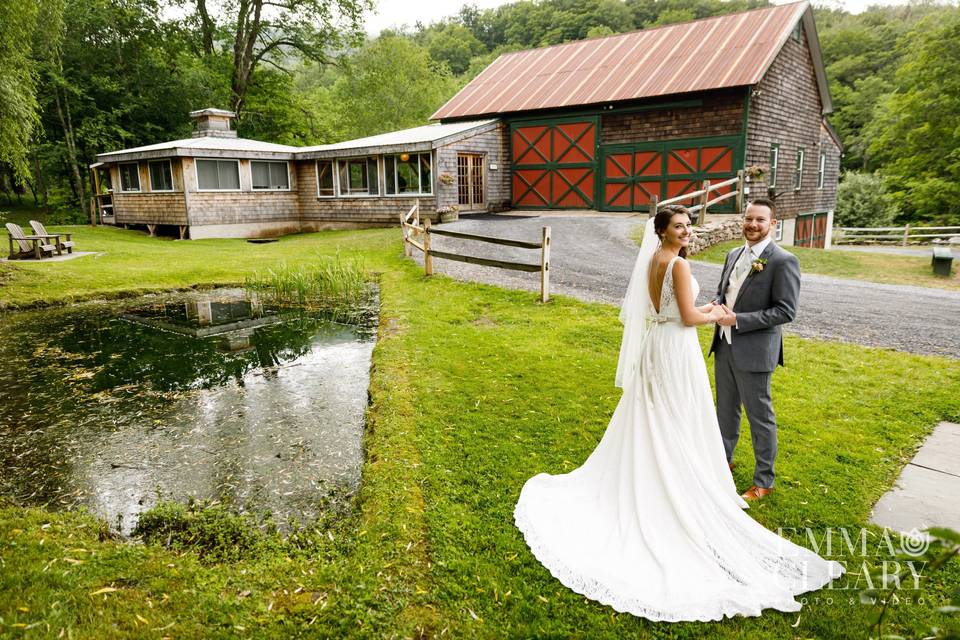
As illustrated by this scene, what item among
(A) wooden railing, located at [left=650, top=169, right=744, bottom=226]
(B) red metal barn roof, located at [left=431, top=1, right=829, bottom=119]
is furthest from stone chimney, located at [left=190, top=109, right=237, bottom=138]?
(A) wooden railing, located at [left=650, top=169, right=744, bottom=226]

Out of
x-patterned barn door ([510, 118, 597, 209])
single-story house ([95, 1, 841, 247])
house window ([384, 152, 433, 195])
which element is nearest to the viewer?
single-story house ([95, 1, 841, 247])

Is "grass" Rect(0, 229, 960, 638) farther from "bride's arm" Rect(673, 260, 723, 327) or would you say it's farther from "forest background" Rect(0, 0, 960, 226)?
"forest background" Rect(0, 0, 960, 226)

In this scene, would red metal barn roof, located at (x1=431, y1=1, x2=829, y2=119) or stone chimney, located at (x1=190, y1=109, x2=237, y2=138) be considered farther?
stone chimney, located at (x1=190, y1=109, x2=237, y2=138)

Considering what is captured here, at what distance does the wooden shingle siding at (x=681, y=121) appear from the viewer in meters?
18.2

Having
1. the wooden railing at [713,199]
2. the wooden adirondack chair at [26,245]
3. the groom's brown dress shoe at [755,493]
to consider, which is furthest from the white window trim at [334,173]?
the groom's brown dress shoe at [755,493]

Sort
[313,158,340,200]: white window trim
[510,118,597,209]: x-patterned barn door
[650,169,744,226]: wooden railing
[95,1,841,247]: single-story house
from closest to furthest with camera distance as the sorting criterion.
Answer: [650,169,744,226]: wooden railing
[95,1,841,247]: single-story house
[510,118,597,209]: x-patterned barn door
[313,158,340,200]: white window trim

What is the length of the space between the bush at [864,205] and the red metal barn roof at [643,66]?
12250 mm

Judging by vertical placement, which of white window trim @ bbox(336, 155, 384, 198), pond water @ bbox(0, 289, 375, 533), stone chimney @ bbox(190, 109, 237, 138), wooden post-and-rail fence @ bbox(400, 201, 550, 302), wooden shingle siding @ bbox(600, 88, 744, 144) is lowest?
pond water @ bbox(0, 289, 375, 533)

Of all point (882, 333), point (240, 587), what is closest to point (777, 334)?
point (240, 587)

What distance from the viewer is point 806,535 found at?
3561mm

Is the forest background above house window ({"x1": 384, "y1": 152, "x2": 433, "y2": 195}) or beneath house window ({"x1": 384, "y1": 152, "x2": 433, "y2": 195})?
above

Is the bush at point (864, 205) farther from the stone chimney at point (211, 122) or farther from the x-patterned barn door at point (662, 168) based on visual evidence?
the stone chimney at point (211, 122)

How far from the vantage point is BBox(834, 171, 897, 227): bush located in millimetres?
33344

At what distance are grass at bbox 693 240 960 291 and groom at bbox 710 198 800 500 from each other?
36.7 ft
